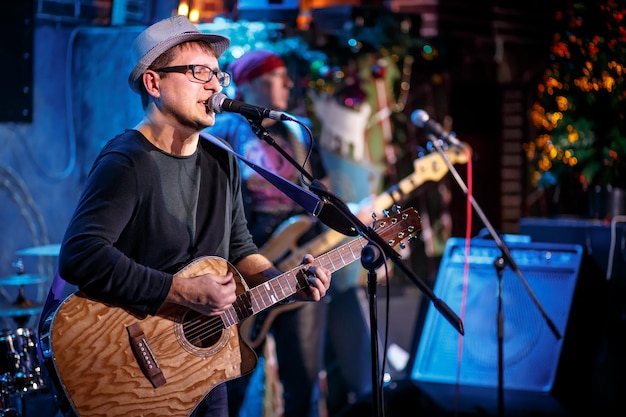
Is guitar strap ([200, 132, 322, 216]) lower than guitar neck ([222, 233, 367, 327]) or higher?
higher

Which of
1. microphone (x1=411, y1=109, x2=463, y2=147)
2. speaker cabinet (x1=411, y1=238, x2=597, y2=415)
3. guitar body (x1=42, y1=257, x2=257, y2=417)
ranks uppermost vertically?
microphone (x1=411, y1=109, x2=463, y2=147)

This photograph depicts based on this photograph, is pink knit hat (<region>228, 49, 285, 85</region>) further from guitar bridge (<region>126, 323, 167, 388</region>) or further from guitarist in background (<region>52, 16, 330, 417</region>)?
guitar bridge (<region>126, 323, 167, 388</region>)

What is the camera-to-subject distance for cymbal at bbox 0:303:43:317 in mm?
4613

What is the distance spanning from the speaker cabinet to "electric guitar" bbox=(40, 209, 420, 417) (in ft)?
6.68

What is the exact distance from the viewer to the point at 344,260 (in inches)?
147

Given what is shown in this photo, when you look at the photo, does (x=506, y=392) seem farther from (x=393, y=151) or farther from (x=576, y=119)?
(x=393, y=151)

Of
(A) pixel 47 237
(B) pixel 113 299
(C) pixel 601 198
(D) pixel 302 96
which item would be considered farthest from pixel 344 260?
(D) pixel 302 96

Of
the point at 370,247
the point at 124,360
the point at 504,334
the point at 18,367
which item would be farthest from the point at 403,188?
the point at 124,360

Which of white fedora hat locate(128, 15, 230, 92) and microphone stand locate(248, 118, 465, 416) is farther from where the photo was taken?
white fedora hat locate(128, 15, 230, 92)

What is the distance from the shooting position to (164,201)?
11.2 feet

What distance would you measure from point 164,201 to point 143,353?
1.92 feet

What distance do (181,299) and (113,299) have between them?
0.83ft

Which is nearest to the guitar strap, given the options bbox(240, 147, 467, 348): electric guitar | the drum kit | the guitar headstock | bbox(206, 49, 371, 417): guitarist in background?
the guitar headstock

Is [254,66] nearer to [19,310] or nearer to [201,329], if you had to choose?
[19,310]
